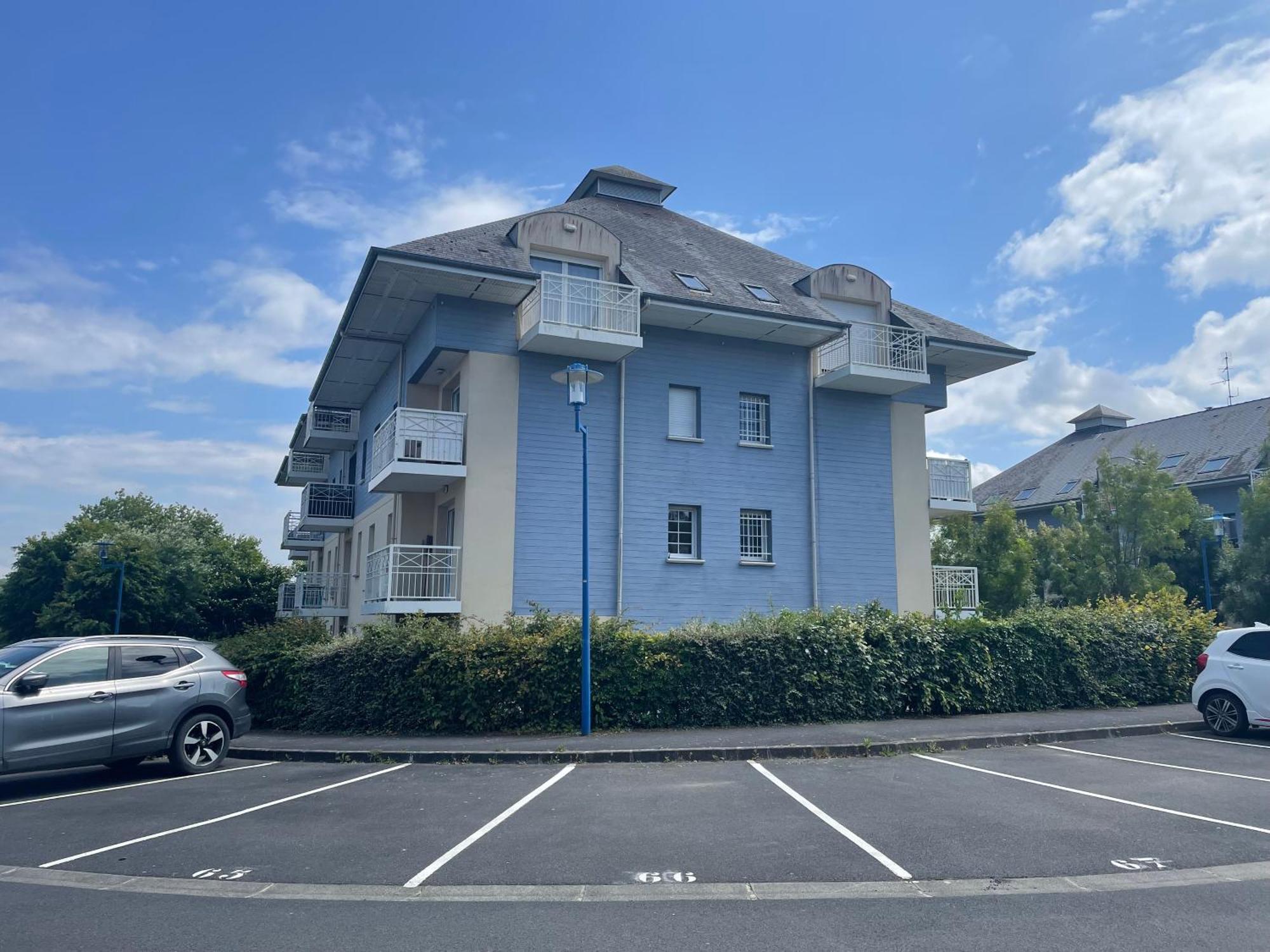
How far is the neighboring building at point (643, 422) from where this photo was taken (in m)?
18.4

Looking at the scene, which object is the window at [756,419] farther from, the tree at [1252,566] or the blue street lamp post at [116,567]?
the tree at [1252,566]

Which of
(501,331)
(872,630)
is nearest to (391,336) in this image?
(501,331)

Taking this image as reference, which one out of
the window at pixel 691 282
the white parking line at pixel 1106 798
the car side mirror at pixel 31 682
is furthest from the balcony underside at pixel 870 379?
the car side mirror at pixel 31 682

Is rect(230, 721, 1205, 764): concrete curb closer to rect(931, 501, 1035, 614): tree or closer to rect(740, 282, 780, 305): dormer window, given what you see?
rect(740, 282, 780, 305): dormer window

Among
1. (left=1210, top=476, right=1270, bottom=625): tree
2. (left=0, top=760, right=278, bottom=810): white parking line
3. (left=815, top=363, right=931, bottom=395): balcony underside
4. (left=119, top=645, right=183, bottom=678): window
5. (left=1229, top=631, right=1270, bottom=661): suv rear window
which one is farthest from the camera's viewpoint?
(left=1210, top=476, right=1270, bottom=625): tree

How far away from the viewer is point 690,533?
20.5 metres

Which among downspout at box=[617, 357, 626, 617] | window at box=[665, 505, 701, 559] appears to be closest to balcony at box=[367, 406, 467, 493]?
downspout at box=[617, 357, 626, 617]

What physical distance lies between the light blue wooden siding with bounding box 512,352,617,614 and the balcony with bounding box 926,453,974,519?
8716 millimetres

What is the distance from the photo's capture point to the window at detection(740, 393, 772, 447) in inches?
851

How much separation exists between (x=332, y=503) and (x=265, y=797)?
61.4 feet

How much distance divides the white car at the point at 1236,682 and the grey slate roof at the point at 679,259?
33.8 feet

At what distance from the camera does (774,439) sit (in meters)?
21.6

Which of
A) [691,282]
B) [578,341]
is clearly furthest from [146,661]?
[691,282]

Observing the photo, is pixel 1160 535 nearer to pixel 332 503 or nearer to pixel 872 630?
pixel 872 630
